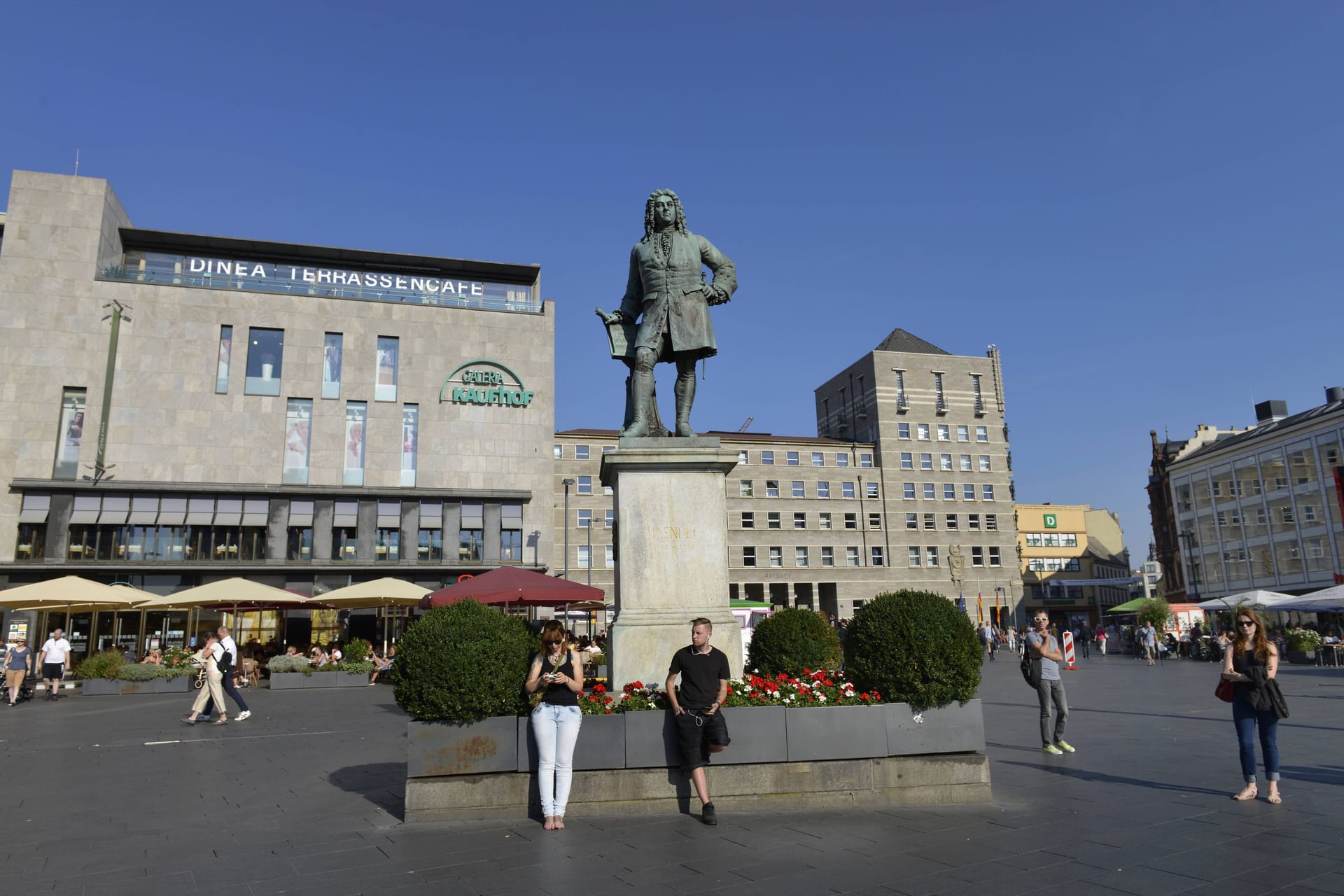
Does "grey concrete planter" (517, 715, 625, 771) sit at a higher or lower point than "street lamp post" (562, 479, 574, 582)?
lower

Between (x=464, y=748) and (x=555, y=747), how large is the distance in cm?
86

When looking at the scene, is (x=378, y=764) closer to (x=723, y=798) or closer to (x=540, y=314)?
(x=723, y=798)

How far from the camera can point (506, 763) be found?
7547mm

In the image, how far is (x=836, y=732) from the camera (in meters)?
7.73

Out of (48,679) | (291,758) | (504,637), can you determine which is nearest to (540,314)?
(48,679)

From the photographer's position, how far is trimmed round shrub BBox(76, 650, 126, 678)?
86.1 ft

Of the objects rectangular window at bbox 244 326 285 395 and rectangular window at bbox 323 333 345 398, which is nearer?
rectangular window at bbox 244 326 285 395

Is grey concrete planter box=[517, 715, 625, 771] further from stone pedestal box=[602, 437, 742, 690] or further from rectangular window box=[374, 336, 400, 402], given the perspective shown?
rectangular window box=[374, 336, 400, 402]

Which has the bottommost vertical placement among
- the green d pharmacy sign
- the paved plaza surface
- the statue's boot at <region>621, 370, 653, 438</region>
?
the paved plaza surface

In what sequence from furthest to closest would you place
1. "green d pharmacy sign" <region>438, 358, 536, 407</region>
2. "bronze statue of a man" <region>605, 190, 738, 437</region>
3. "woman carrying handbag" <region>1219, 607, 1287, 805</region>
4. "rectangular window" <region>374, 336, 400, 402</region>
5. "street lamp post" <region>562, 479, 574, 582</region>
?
"green d pharmacy sign" <region>438, 358, 536, 407</region> < "rectangular window" <region>374, 336, 400, 402</region> < "street lamp post" <region>562, 479, 574, 582</region> < "bronze statue of a man" <region>605, 190, 738, 437</region> < "woman carrying handbag" <region>1219, 607, 1287, 805</region>

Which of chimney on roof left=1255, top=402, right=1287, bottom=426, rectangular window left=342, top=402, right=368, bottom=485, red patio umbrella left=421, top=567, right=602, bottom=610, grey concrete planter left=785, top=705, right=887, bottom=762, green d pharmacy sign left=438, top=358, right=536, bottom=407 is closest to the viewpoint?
grey concrete planter left=785, top=705, right=887, bottom=762

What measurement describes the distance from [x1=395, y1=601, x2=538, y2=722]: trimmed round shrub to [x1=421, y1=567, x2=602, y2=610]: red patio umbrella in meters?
11.6

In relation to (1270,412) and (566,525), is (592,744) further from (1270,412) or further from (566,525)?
(1270,412)

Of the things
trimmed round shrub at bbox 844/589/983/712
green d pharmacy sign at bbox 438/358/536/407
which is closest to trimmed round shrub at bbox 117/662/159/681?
green d pharmacy sign at bbox 438/358/536/407
